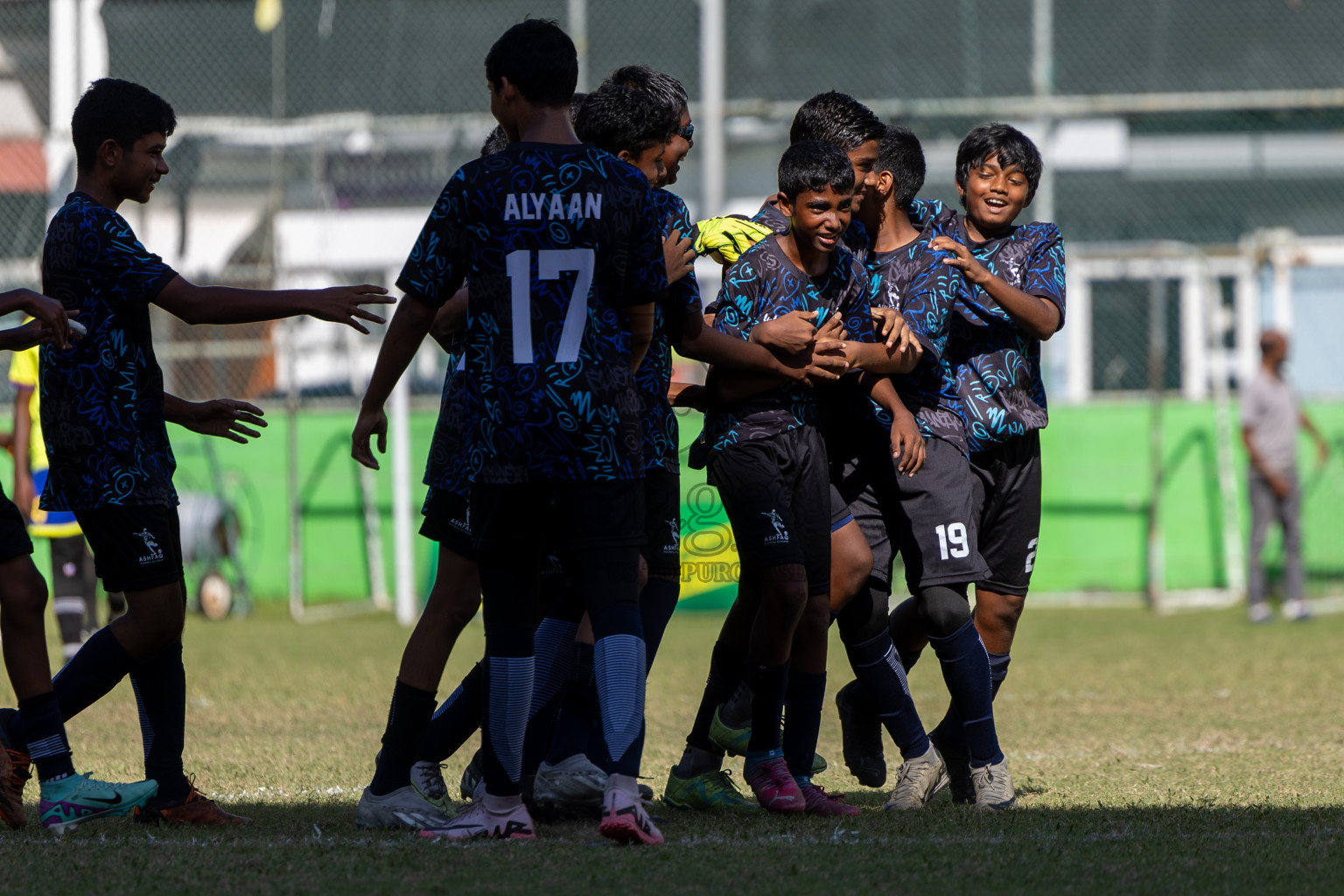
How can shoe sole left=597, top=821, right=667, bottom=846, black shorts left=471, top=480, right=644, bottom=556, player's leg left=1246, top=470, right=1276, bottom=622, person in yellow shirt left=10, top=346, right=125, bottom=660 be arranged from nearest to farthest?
shoe sole left=597, top=821, right=667, bottom=846
black shorts left=471, top=480, right=644, bottom=556
person in yellow shirt left=10, top=346, right=125, bottom=660
player's leg left=1246, top=470, right=1276, bottom=622

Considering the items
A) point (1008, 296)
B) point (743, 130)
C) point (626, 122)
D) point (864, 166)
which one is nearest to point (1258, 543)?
point (743, 130)

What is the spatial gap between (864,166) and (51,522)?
210 inches

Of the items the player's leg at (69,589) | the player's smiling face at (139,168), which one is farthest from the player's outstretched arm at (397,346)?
the player's leg at (69,589)

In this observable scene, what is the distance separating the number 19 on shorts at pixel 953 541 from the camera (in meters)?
4.46

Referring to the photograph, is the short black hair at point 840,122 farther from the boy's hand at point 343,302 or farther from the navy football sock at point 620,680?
the navy football sock at point 620,680

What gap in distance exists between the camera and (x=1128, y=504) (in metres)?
12.5

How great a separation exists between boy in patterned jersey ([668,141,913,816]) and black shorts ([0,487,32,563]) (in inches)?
72.9

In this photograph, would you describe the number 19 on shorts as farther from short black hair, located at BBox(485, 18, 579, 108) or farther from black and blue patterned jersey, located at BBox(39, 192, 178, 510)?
black and blue patterned jersey, located at BBox(39, 192, 178, 510)

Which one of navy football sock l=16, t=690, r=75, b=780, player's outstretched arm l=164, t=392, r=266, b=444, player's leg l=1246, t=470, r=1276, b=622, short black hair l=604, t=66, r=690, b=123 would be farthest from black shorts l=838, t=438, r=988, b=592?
player's leg l=1246, t=470, r=1276, b=622

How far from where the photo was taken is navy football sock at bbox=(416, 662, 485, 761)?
4520 mm

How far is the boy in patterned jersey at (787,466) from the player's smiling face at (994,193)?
51cm

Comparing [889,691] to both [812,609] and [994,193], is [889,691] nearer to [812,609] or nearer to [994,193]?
[812,609]

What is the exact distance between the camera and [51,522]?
821cm

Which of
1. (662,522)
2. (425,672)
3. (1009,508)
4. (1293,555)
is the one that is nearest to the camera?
(425,672)
